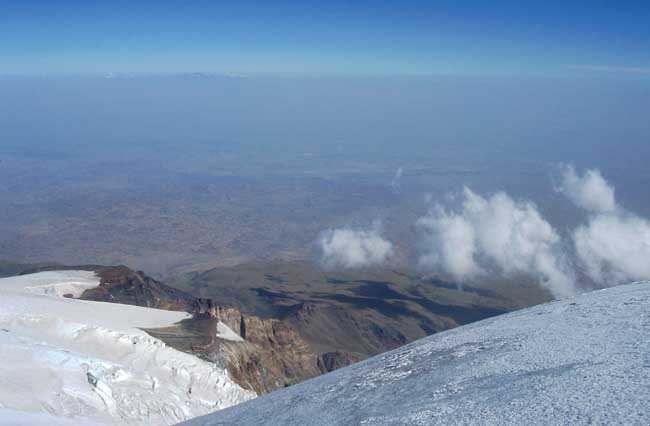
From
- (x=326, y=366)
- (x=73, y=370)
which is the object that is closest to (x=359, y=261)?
(x=326, y=366)

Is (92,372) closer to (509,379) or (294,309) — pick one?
(509,379)

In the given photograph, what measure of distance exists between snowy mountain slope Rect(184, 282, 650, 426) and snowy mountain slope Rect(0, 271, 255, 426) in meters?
4.61

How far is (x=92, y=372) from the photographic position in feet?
55.0

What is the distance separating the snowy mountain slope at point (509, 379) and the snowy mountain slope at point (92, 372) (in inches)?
182

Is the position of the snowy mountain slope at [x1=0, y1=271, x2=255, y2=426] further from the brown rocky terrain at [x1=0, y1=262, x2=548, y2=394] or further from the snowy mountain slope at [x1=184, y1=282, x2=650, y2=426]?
the snowy mountain slope at [x1=184, y1=282, x2=650, y2=426]

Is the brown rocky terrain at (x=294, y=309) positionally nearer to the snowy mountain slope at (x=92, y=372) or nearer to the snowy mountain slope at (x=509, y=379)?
the snowy mountain slope at (x=92, y=372)

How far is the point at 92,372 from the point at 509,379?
494 inches

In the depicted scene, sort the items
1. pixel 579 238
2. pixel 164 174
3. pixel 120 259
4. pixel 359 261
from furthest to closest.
Answer: 1. pixel 164 174
2. pixel 579 238
3. pixel 359 261
4. pixel 120 259

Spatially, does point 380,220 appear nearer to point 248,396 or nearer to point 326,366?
point 326,366

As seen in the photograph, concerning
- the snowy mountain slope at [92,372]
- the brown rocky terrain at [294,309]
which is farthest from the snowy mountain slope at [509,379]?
the brown rocky terrain at [294,309]

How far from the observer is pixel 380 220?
154 meters

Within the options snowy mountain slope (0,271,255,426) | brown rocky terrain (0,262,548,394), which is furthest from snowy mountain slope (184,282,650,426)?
brown rocky terrain (0,262,548,394)

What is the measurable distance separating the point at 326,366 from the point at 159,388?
34.0 metres

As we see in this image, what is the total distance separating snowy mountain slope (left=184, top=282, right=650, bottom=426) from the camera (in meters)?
7.25
